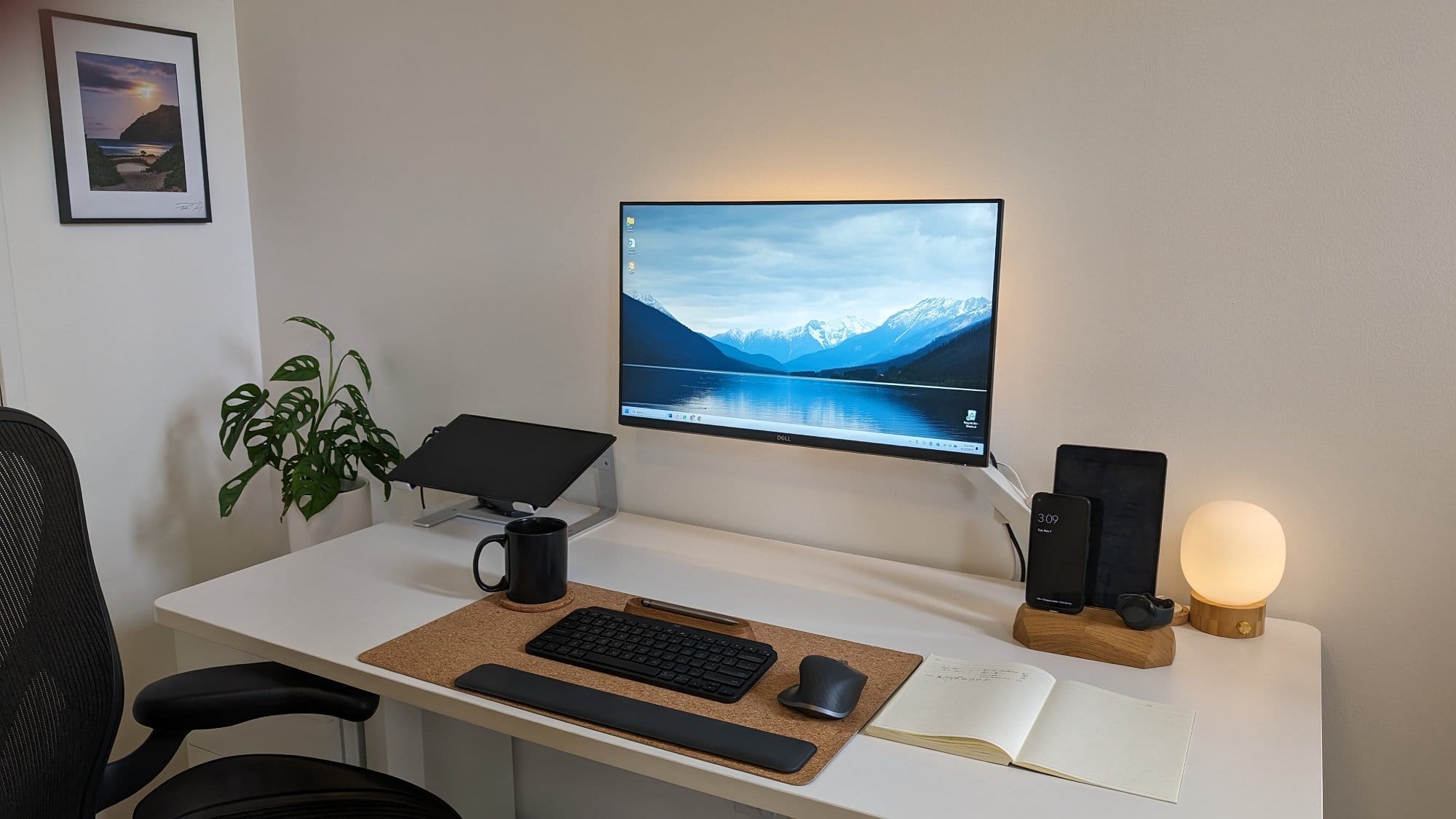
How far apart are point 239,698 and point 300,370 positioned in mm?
989

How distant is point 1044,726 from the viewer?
1158 mm

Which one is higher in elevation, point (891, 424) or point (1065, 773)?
point (891, 424)

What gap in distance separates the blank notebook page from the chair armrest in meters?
0.92

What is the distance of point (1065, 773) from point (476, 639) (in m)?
0.80

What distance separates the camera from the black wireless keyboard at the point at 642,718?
3.58 ft

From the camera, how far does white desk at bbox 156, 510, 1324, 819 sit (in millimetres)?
1036

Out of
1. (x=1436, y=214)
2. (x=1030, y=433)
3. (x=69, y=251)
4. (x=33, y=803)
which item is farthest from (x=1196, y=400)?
(x=69, y=251)

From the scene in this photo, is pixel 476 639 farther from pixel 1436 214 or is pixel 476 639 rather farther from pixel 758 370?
pixel 1436 214

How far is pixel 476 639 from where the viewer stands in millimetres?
1394

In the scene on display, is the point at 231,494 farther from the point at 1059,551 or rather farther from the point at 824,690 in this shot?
the point at 1059,551

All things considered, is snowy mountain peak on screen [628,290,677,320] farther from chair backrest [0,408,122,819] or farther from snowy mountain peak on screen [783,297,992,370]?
chair backrest [0,408,122,819]

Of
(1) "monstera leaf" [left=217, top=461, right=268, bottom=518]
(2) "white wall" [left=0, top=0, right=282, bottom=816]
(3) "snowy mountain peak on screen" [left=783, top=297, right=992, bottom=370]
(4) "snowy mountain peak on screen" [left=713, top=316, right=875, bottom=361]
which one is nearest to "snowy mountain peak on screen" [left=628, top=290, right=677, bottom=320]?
(4) "snowy mountain peak on screen" [left=713, top=316, right=875, bottom=361]

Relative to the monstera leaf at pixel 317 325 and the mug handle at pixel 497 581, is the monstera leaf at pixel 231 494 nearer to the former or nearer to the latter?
the monstera leaf at pixel 317 325

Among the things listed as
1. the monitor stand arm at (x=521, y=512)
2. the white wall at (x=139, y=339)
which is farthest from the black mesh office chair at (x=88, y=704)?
the white wall at (x=139, y=339)
